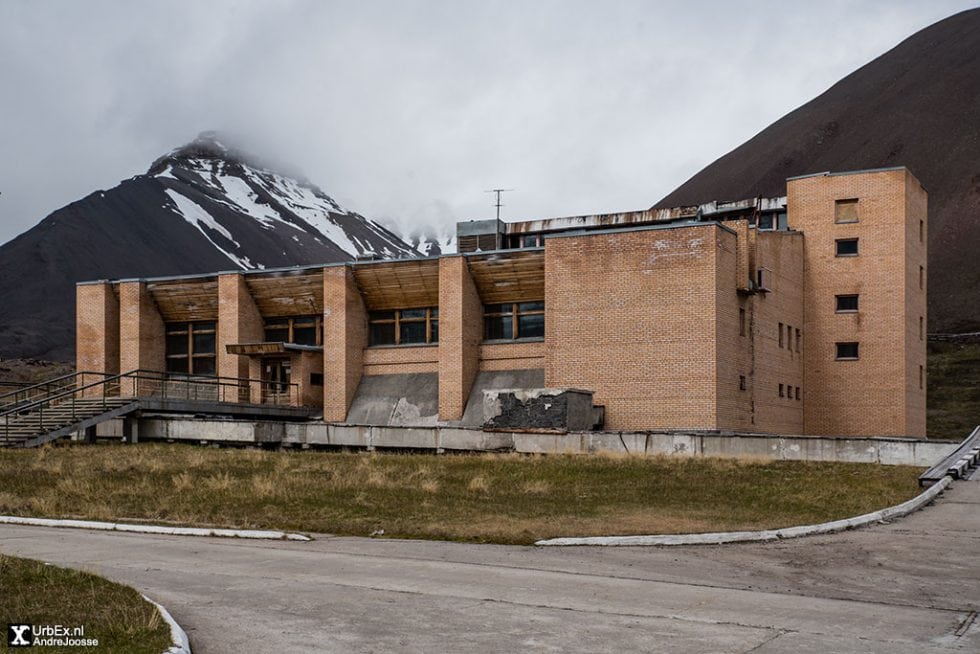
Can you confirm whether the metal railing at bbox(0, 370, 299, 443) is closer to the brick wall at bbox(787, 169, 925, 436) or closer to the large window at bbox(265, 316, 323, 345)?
the large window at bbox(265, 316, 323, 345)

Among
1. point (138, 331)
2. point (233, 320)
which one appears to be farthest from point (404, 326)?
point (138, 331)

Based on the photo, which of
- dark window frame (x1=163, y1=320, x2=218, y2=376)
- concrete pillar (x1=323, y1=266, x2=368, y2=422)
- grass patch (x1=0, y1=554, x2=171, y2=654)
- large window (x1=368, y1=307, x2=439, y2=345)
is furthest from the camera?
dark window frame (x1=163, y1=320, x2=218, y2=376)

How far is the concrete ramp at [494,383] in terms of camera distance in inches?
1757

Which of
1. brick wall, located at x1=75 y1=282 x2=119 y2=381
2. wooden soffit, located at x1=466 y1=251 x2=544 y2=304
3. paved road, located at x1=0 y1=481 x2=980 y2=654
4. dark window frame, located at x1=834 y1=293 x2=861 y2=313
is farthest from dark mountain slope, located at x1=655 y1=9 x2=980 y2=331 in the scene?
paved road, located at x1=0 y1=481 x2=980 y2=654

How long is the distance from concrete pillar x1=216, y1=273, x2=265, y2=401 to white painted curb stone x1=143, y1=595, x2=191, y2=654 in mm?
40871

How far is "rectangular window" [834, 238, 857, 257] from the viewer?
4825cm

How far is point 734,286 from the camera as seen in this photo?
4184 centimetres

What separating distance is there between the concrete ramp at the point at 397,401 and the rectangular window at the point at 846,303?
17.8m

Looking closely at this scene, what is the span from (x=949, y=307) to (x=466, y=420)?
104108 millimetres

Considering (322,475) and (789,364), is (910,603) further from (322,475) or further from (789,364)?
(789,364)

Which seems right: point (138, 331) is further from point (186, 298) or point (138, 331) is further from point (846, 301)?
point (846, 301)

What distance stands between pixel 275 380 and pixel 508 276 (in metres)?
12.2

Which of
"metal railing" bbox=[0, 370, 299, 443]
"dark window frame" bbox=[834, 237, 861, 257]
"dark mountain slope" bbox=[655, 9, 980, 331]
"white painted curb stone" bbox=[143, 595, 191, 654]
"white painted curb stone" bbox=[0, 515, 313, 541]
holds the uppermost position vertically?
"dark mountain slope" bbox=[655, 9, 980, 331]

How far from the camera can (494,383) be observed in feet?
150
